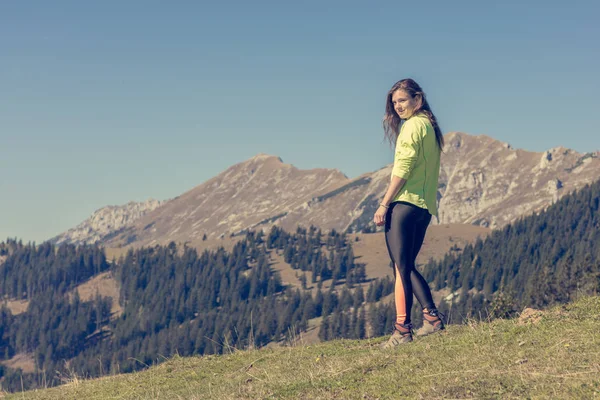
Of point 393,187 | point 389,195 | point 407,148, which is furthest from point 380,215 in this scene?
point 407,148

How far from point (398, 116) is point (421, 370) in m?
5.00

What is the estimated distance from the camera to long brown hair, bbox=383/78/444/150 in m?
12.6

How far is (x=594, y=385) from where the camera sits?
7910 mm

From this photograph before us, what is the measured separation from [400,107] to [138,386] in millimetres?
6840

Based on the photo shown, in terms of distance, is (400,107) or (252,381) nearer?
(252,381)

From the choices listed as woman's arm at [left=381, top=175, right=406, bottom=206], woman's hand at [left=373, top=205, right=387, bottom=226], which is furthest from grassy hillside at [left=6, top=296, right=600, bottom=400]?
woman's arm at [left=381, top=175, right=406, bottom=206]

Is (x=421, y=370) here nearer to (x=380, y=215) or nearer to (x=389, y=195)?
(x=380, y=215)

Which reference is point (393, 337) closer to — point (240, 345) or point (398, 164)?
point (398, 164)

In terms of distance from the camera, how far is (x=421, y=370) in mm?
9688

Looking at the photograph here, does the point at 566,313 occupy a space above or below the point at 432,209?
below

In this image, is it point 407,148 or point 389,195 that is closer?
point 389,195

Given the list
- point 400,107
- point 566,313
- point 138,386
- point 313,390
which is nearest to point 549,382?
point 313,390

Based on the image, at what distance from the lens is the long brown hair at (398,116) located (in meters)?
12.6

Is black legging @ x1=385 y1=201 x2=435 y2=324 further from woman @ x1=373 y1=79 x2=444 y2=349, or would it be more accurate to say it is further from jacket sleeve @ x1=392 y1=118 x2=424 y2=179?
jacket sleeve @ x1=392 y1=118 x2=424 y2=179
